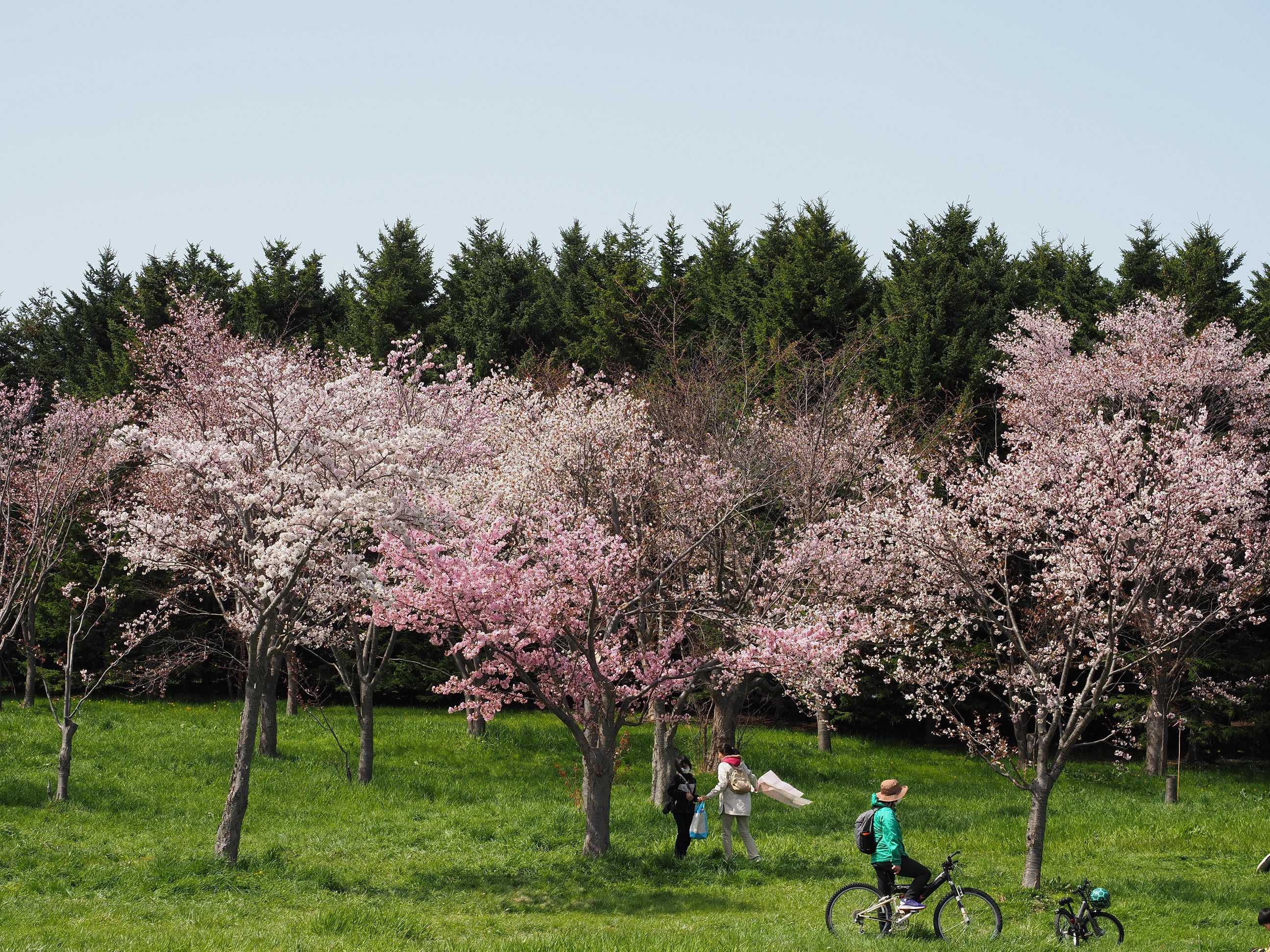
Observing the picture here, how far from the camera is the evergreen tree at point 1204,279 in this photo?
30766 millimetres

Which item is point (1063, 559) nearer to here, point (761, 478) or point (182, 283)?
point (761, 478)

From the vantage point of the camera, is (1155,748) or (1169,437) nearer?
(1169,437)

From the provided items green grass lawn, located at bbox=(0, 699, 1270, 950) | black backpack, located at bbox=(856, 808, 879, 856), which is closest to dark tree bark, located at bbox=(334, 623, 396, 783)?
green grass lawn, located at bbox=(0, 699, 1270, 950)

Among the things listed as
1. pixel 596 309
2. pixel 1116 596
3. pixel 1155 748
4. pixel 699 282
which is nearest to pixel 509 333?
pixel 596 309

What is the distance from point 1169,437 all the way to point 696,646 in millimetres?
8941

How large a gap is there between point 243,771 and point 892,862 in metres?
8.17

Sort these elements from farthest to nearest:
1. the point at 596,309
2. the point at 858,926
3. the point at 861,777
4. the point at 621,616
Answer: the point at 596,309 → the point at 861,777 → the point at 621,616 → the point at 858,926

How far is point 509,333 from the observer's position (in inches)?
1548

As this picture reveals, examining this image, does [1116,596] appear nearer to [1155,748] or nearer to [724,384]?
[724,384]

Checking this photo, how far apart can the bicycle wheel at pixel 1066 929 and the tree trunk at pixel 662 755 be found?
7787mm

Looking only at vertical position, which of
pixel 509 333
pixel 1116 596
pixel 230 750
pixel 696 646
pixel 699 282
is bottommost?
pixel 230 750

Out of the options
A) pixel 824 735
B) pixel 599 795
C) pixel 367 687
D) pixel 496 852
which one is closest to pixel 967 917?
pixel 599 795

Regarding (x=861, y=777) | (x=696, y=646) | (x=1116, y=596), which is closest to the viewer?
(x=1116, y=596)

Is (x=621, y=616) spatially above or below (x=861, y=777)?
above
